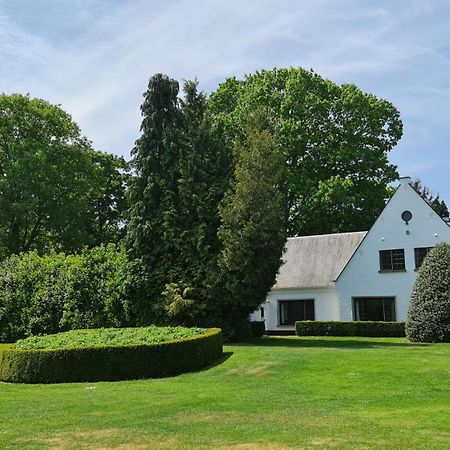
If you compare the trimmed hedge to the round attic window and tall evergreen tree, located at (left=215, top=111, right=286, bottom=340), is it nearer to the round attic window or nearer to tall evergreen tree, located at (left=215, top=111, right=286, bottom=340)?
the round attic window

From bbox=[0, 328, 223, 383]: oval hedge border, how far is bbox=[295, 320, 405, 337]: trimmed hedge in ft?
50.6

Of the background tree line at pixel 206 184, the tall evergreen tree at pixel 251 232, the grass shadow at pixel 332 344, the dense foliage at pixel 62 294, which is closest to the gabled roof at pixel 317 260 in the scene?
the background tree line at pixel 206 184

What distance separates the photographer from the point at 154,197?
28859 mm

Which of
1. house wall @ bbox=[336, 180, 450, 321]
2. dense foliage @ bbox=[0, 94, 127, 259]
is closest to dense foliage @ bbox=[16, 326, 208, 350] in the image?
house wall @ bbox=[336, 180, 450, 321]

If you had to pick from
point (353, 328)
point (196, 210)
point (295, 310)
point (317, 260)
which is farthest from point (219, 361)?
point (317, 260)

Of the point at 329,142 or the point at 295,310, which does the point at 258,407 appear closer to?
the point at 295,310

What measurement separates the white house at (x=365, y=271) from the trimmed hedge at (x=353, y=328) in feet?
8.79

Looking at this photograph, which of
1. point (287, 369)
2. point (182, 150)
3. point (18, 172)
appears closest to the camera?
point (287, 369)

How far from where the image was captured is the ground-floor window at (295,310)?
121 feet

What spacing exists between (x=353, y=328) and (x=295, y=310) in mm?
6350

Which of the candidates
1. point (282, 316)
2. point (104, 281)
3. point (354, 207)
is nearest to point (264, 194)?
point (104, 281)

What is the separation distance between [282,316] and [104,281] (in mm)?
13549

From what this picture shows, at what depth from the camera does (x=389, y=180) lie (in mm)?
46688

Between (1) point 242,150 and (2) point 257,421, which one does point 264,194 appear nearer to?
(1) point 242,150
